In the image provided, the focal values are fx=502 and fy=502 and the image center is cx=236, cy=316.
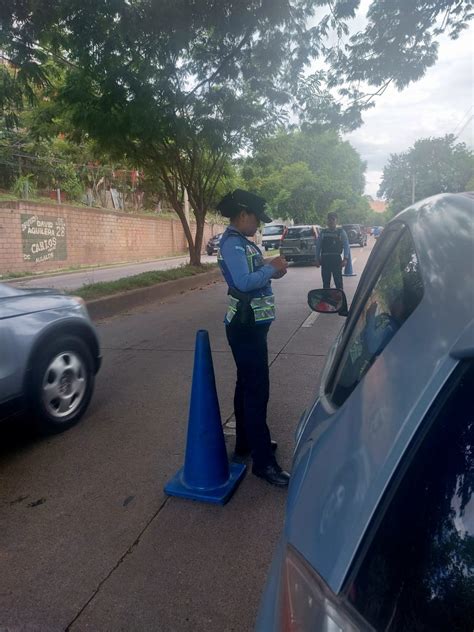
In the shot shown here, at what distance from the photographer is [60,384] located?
13.0 feet

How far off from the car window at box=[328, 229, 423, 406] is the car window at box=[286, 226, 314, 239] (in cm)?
1848

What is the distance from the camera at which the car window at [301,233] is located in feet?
66.5

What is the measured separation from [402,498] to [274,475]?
221 centimetres

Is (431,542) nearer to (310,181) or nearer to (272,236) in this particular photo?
(272,236)

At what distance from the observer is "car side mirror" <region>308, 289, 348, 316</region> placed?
2.86 meters

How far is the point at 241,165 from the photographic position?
1675 cm

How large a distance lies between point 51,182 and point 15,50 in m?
18.9

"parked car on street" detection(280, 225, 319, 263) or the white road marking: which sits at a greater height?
"parked car on street" detection(280, 225, 319, 263)

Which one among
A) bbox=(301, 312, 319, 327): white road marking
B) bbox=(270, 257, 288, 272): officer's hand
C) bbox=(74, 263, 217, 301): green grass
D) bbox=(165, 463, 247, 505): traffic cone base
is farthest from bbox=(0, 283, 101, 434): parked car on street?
bbox=(74, 263, 217, 301): green grass

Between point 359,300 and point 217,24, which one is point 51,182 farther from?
point 359,300

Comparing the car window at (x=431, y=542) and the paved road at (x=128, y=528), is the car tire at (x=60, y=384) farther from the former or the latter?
the car window at (x=431, y=542)

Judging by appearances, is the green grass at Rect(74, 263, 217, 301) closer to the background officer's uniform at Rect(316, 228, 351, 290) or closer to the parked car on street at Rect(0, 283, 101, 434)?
the background officer's uniform at Rect(316, 228, 351, 290)

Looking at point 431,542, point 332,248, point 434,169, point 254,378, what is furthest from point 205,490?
point 434,169

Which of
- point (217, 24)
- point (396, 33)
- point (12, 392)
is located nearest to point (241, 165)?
point (396, 33)
